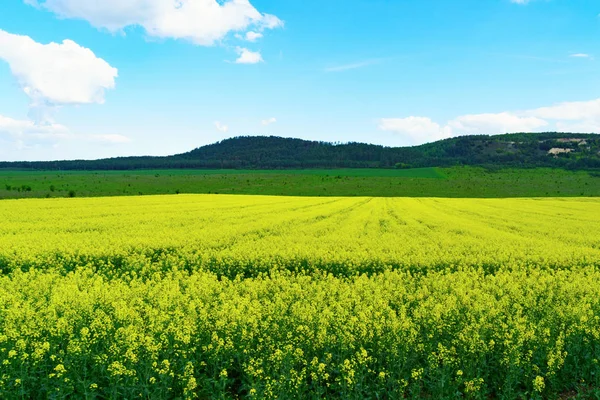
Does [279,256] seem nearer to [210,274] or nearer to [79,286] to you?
[210,274]

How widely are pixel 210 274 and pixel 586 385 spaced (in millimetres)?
10750

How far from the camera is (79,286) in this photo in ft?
41.2

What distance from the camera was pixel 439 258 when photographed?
16.1m

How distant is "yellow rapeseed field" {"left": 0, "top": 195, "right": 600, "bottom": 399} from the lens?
23.5 feet

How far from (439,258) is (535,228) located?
515 inches

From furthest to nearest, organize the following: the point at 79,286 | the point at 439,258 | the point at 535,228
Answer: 1. the point at 535,228
2. the point at 439,258
3. the point at 79,286

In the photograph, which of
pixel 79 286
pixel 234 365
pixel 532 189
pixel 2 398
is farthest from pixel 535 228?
pixel 532 189

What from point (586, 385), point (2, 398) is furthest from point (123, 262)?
point (586, 385)

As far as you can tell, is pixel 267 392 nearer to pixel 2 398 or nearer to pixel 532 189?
pixel 2 398

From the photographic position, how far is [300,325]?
8555mm

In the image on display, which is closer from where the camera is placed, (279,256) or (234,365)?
(234,365)

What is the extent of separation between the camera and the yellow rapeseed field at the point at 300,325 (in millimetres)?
7148

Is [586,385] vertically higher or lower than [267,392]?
lower

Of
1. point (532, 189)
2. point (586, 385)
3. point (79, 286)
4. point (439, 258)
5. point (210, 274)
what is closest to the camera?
point (586, 385)
